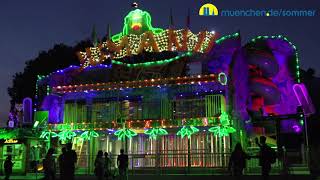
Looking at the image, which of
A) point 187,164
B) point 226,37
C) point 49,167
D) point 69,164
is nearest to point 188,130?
point 187,164

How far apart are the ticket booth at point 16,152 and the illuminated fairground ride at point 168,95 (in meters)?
2.25

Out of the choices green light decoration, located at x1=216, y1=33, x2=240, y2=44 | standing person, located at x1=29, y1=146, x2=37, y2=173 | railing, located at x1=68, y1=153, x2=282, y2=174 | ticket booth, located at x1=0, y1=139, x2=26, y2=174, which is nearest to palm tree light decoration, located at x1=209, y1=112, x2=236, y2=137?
railing, located at x1=68, y1=153, x2=282, y2=174

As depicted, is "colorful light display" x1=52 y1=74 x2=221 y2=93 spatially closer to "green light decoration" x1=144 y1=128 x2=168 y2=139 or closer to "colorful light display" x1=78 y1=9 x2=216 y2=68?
"colorful light display" x1=78 y1=9 x2=216 y2=68

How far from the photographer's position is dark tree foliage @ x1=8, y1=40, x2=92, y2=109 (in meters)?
43.0

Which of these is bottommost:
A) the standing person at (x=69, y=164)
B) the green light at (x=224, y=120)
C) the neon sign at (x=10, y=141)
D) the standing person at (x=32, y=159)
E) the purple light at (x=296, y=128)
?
the standing person at (x=32, y=159)

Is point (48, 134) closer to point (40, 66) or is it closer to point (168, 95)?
point (168, 95)

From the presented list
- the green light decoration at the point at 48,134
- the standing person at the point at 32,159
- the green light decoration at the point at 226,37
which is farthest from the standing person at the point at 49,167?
the green light decoration at the point at 226,37

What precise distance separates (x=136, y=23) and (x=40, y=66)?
17.3 m

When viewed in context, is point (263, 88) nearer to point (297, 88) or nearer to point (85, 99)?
point (297, 88)

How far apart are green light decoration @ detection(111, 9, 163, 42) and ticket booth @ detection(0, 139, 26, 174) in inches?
397

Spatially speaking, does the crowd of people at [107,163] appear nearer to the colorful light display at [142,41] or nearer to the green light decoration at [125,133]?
the green light decoration at [125,133]

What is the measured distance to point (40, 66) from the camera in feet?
142

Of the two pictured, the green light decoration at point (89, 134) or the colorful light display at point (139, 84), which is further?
the green light decoration at point (89, 134)

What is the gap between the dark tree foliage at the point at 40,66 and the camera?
4300 cm
